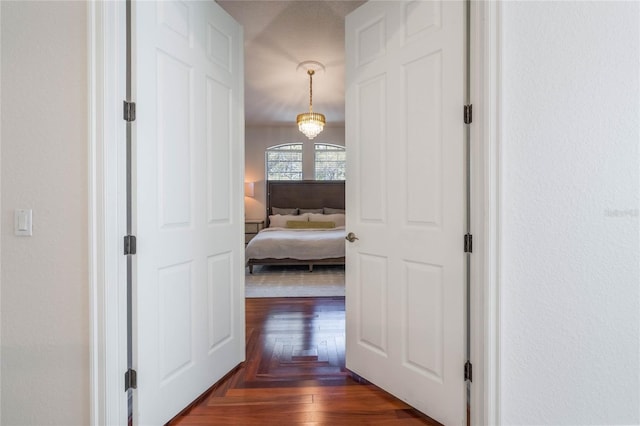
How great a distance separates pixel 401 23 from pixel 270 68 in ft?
8.00

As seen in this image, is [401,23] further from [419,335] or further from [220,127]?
[419,335]

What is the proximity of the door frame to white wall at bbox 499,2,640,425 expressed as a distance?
0.05 meters

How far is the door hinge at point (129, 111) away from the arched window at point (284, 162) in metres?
5.55

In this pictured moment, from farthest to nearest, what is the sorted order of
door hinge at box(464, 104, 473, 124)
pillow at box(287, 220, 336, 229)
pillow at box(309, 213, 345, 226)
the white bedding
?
pillow at box(309, 213, 345, 226) → pillow at box(287, 220, 336, 229) → the white bedding → door hinge at box(464, 104, 473, 124)

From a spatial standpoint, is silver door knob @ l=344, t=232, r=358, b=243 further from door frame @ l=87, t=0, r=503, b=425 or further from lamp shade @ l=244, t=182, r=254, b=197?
lamp shade @ l=244, t=182, r=254, b=197

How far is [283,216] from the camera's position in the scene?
639 centimetres

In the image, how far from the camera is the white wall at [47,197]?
1219 mm

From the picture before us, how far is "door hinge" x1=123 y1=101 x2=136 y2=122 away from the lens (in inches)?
50.2

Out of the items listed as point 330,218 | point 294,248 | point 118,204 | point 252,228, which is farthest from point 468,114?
point 252,228

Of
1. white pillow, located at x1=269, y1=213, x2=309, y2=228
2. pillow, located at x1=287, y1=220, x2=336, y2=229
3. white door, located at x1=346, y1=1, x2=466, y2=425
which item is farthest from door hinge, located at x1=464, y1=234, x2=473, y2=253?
white pillow, located at x1=269, y1=213, x2=309, y2=228

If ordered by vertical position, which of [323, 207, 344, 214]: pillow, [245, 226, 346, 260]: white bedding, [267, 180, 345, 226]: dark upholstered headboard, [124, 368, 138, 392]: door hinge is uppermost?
[267, 180, 345, 226]: dark upholstered headboard

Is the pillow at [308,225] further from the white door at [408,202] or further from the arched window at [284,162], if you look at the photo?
the white door at [408,202]

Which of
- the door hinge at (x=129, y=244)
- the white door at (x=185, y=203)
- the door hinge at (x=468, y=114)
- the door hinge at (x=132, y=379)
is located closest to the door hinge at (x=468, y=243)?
the door hinge at (x=468, y=114)

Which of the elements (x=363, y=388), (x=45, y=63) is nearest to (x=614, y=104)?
(x=363, y=388)
